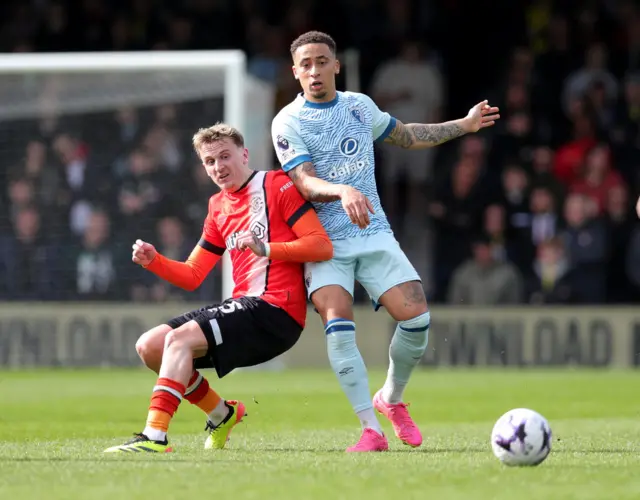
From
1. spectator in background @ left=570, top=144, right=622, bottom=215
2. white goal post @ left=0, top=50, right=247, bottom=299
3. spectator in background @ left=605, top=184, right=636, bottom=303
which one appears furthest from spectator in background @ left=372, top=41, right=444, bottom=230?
spectator in background @ left=605, top=184, right=636, bottom=303

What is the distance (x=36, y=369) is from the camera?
15969 millimetres

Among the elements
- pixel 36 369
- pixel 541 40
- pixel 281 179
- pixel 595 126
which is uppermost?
pixel 541 40

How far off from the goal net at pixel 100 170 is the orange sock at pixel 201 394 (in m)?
8.87

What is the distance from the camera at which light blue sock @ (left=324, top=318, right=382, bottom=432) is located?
22.7 ft

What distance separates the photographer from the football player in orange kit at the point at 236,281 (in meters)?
6.71

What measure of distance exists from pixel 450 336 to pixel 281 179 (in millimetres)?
9309

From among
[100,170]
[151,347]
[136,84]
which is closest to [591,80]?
[136,84]

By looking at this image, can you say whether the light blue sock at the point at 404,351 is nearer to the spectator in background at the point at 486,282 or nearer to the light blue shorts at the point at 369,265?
the light blue shorts at the point at 369,265

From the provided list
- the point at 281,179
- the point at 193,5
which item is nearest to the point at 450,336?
the point at 193,5

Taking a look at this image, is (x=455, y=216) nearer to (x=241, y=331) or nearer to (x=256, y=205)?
(x=256, y=205)

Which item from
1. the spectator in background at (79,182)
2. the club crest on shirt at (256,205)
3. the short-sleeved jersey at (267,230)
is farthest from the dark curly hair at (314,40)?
the spectator in background at (79,182)

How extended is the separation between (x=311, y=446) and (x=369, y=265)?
103 centimetres

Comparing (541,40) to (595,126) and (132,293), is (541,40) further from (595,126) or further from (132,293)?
(132,293)

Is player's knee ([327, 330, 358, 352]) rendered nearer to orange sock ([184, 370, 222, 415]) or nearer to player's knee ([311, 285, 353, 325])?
player's knee ([311, 285, 353, 325])
